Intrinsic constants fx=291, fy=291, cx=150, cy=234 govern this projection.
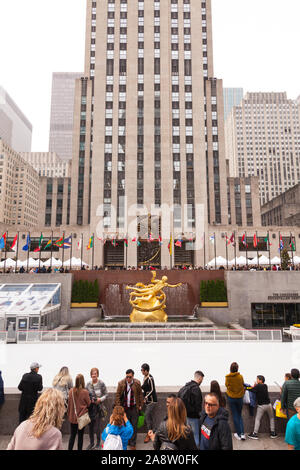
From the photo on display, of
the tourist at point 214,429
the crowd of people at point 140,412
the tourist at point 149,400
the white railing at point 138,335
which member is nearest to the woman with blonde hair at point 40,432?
the crowd of people at point 140,412

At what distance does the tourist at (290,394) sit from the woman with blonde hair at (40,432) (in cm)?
487

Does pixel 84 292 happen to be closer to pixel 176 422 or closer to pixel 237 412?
pixel 237 412

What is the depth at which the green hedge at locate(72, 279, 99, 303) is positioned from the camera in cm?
2880

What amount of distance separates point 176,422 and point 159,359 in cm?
986

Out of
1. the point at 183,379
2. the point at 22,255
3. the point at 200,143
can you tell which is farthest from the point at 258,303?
the point at 22,255

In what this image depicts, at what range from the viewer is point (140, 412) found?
6453mm

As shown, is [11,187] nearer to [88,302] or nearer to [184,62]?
[184,62]

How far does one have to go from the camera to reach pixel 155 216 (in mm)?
53094

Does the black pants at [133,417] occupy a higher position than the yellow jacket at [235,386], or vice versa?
the yellow jacket at [235,386]

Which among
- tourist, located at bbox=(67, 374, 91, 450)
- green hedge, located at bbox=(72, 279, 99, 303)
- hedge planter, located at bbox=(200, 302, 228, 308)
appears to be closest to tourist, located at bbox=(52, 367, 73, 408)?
tourist, located at bbox=(67, 374, 91, 450)

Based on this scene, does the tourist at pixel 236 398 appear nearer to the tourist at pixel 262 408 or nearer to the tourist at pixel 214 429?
the tourist at pixel 262 408

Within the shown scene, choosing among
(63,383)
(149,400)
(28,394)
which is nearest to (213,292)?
(149,400)

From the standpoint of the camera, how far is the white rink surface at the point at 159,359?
10570mm

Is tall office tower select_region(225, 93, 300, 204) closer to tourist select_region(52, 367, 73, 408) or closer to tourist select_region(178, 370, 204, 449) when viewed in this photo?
tourist select_region(178, 370, 204, 449)
